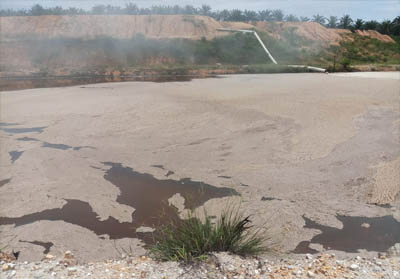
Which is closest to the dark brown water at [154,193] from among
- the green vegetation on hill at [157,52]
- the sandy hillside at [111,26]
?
the green vegetation on hill at [157,52]

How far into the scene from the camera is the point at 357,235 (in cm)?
479

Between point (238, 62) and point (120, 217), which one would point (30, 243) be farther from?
point (238, 62)

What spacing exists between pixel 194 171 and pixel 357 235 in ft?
10.8

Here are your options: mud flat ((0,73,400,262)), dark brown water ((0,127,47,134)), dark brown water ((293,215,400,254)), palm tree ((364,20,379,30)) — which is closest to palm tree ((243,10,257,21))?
palm tree ((364,20,379,30))

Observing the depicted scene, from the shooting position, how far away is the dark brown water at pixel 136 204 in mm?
5141

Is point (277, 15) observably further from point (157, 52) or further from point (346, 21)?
point (157, 52)

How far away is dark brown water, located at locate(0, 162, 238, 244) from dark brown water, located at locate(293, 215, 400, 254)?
1710 mm

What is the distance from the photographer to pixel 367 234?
4.81m

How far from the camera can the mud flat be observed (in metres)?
4.91

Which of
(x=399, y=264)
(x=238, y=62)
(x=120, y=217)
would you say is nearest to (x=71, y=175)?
(x=120, y=217)

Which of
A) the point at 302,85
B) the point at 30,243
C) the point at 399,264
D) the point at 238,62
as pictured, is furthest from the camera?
the point at 238,62

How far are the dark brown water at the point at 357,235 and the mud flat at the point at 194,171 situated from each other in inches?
0.6

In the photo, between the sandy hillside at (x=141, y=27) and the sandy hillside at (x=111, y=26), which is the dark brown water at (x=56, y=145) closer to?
the sandy hillside at (x=141, y=27)

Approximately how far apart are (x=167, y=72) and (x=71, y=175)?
21678 millimetres
